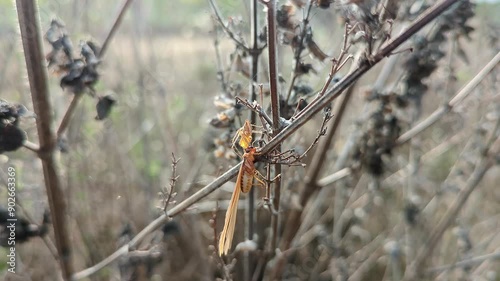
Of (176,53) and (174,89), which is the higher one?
(176,53)

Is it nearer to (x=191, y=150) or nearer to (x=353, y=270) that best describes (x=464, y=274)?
(x=353, y=270)

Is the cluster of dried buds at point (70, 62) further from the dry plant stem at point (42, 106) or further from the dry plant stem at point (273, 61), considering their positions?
the dry plant stem at point (273, 61)

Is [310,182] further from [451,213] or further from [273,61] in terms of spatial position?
[273,61]

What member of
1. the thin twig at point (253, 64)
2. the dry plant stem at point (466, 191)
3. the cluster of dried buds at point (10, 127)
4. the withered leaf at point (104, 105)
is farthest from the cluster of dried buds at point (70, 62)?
the dry plant stem at point (466, 191)

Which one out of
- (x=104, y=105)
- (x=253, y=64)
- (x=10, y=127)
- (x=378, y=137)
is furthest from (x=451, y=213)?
(x=10, y=127)

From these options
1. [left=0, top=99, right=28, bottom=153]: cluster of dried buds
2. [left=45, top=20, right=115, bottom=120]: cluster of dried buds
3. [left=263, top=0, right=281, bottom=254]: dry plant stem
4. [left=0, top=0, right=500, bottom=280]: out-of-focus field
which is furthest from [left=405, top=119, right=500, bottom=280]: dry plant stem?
[left=0, top=99, right=28, bottom=153]: cluster of dried buds

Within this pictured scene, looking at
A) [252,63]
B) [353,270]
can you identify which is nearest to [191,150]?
[353,270]
